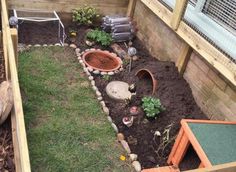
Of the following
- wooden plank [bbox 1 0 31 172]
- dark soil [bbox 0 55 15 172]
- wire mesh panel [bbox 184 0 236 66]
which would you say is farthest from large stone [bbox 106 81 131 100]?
wooden plank [bbox 1 0 31 172]

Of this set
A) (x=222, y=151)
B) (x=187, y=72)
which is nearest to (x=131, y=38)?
(x=187, y=72)

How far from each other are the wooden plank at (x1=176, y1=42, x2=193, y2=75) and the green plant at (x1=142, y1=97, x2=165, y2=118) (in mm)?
761

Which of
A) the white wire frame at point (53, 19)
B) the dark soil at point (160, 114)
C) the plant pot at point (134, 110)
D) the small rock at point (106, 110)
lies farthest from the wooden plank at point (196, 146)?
the white wire frame at point (53, 19)

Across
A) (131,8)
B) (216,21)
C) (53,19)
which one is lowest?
(53,19)

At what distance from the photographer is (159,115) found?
4191 millimetres

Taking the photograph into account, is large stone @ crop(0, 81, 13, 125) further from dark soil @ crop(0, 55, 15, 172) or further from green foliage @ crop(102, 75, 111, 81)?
green foliage @ crop(102, 75, 111, 81)

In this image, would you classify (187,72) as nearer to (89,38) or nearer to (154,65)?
(154,65)

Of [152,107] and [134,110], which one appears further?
[134,110]

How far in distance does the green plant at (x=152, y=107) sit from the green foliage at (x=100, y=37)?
1.80 metres

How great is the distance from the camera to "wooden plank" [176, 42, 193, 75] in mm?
4566

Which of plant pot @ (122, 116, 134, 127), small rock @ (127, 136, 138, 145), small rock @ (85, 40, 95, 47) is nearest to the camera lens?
small rock @ (127, 136, 138, 145)

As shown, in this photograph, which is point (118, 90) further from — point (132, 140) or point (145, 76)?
point (132, 140)

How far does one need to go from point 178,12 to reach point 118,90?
4.51 feet

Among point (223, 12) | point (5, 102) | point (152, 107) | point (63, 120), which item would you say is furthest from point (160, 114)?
point (5, 102)
